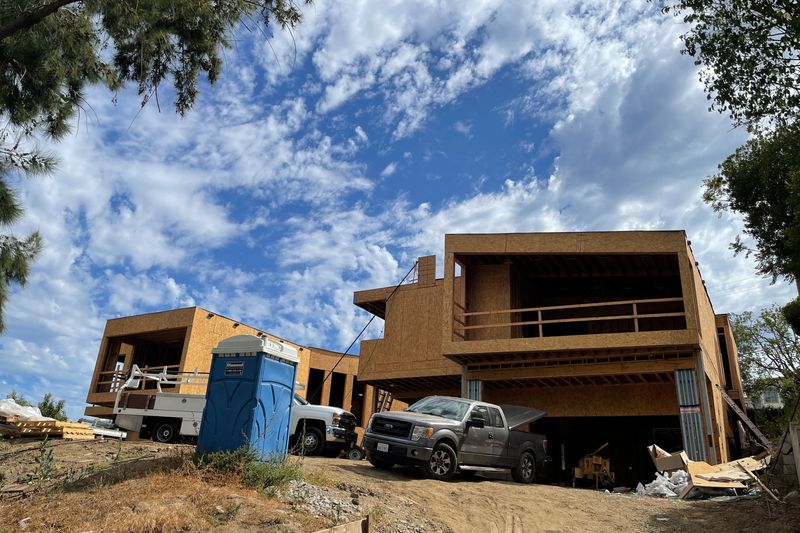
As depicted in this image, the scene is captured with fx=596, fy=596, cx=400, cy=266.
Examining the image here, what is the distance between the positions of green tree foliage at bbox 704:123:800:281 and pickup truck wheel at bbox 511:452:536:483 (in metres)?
9.87

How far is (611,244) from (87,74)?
14038 millimetres

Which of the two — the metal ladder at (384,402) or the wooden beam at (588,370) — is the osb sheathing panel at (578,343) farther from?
the metal ladder at (384,402)

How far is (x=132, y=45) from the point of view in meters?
10.9

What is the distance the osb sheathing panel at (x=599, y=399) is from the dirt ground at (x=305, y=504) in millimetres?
6752

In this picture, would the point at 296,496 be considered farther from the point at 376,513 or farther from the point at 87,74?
the point at 87,74

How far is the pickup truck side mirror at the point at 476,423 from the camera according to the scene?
13.0 meters

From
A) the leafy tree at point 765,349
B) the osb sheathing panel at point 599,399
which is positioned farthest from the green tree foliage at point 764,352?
the osb sheathing panel at point 599,399

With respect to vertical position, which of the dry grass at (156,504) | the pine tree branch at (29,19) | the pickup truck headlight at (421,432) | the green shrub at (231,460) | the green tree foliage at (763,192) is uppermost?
the green tree foliage at (763,192)

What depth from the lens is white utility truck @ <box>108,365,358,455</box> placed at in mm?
16000

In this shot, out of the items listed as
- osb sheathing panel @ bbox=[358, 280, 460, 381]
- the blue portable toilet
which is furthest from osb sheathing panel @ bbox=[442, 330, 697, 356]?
the blue portable toilet

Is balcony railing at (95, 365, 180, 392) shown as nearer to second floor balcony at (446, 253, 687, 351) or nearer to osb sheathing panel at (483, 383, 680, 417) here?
second floor balcony at (446, 253, 687, 351)

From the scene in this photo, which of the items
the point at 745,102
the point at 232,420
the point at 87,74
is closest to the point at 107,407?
the point at 87,74

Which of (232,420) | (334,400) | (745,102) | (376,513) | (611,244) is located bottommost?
(376,513)

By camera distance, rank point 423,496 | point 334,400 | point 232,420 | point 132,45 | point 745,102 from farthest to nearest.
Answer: point 334,400
point 745,102
point 132,45
point 423,496
point 232,420
